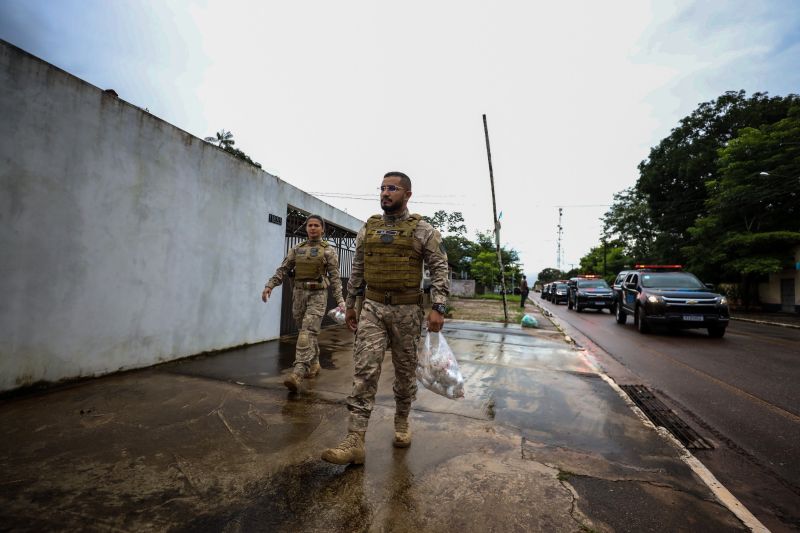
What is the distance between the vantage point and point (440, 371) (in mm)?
2727

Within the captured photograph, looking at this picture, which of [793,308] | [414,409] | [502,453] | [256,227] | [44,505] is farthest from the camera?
[793,308]

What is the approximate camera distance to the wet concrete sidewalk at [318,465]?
1835 millimetres

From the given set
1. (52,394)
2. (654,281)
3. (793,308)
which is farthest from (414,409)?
(793,308)

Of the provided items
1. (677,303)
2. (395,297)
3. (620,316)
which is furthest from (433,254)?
(620,316)

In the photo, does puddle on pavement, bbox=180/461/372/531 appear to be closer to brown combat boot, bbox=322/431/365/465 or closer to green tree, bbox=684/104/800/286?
brown combat boot, bbox=322/431/365/465

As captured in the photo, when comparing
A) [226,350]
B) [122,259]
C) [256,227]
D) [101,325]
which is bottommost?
[226,350]

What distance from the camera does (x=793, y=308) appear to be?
19.2m

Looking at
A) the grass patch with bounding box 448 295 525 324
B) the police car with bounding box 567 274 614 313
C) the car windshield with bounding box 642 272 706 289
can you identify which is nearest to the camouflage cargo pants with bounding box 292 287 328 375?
the grass patch with bounding box 448 295 525 324

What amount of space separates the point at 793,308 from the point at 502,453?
2543 centimetres

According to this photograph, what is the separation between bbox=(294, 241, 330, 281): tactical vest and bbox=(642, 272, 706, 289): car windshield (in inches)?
356

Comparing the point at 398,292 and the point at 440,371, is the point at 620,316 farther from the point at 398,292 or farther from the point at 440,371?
the point at 398,292

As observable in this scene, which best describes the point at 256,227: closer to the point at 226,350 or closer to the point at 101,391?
the point at 226,350

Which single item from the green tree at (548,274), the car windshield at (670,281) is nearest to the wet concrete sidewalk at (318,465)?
the car windshield at (670,281)

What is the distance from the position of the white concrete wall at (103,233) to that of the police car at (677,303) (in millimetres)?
9201
